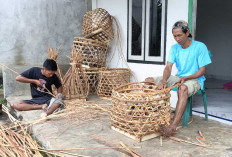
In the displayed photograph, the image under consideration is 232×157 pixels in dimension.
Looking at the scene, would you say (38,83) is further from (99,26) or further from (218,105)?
(218,105)

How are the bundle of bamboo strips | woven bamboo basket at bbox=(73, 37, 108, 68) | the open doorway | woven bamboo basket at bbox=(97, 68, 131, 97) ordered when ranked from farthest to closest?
the open doorway
woven bamboo basket at bbox=(73, 37, 108, 68)
woven bamboo basket at bbox=(97, 68, 131, 97)
the bundle of bamboo strips

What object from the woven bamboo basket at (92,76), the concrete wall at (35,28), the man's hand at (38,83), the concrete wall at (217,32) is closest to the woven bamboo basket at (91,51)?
the woven bamboo basket at (92,76)

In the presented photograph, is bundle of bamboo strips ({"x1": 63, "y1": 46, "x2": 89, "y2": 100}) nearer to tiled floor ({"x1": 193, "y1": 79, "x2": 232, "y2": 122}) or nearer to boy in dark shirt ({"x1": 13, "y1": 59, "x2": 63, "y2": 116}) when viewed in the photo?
boy in dark shirt ({"x1": 13, "y1": 59, "x2": 63, "y2": 116})

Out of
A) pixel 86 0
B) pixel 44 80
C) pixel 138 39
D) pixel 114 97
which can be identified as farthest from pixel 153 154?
pixel 86 0

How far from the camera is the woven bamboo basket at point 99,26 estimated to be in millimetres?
4251

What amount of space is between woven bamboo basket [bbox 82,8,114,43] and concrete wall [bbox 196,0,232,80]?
417 centimetres

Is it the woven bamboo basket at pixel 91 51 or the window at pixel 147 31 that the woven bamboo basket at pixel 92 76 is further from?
the window at pixel 147 31

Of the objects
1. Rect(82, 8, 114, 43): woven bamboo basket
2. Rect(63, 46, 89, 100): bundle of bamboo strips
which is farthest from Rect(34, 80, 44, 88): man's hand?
Rect(82, 8, 114, 43): woven bamboo basket

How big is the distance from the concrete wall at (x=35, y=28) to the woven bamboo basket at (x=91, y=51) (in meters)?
0.69

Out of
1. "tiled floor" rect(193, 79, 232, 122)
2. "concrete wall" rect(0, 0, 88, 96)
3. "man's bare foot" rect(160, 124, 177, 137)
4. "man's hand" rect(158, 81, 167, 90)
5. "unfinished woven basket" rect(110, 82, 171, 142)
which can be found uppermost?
"concrete wall" rect(0, 0, 88, 96)

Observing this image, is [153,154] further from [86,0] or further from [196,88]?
[86,0]

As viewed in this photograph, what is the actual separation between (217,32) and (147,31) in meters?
4.25

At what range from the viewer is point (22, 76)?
3088mm

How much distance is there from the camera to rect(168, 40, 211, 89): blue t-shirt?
2482mm
